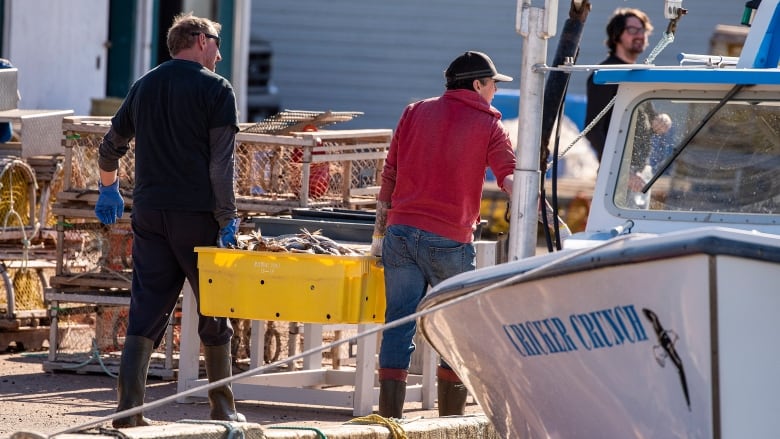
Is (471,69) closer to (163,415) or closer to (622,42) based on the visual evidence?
(163,415)

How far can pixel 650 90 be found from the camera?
6770mm

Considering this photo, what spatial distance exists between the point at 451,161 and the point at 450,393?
123 cm

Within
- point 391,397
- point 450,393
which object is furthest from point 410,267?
point 450,393

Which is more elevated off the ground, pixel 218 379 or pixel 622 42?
pixel 622 42

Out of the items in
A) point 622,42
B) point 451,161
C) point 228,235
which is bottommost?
point 228,235

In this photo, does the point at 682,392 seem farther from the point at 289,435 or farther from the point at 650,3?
the point at 650,3

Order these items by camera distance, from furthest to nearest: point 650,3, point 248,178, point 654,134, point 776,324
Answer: point 650,3 < point 248,178 < point 654,134 < point 776,324

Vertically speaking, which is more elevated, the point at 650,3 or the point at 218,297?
the point at 650,3

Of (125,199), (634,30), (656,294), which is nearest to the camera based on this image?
(656,294)

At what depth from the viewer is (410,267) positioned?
7082 millimetres

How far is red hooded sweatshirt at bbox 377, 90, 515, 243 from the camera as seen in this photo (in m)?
7.02

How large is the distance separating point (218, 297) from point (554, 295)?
81.6 inches

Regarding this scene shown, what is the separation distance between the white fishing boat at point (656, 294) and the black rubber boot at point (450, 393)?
95 cm

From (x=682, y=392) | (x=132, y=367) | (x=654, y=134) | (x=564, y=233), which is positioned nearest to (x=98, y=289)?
(x=132, y=367)
